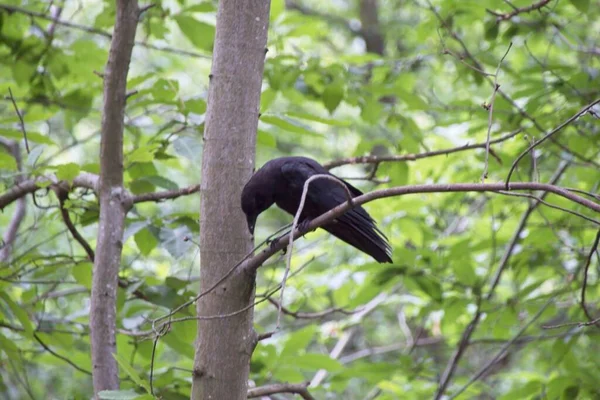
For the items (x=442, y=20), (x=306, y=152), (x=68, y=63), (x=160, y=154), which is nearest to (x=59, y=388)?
(x=306, y=152)

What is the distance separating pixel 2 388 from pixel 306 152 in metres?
6.47

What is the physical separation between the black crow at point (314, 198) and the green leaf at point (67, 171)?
68 centimetres

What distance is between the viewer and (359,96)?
3615mm

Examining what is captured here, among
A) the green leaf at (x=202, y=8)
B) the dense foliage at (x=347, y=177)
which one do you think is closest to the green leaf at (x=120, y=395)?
the dense foliage at (x=347, y=177)

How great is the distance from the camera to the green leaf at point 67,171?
2.54m

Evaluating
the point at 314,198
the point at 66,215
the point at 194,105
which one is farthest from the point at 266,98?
A: the point at 66,215

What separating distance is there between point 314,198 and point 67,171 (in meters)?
1.03

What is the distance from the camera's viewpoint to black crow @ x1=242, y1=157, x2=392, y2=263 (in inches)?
105

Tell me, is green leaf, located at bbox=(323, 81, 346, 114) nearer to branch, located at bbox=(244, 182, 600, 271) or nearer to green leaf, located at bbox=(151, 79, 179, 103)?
green leaf, located at bbox=(151, 79, 179, 103)

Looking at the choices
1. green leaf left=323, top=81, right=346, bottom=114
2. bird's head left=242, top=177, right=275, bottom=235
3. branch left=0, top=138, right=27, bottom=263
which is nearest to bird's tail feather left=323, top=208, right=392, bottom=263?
bird's head left=242, top=177, right=275, bottom=235

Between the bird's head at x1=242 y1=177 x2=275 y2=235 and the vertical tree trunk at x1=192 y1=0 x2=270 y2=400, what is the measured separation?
4 cm

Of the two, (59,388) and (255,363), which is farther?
(59,388)

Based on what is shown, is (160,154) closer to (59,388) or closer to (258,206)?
(258,206)

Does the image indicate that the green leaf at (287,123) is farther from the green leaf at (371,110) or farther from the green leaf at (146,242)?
the green leaf at (371,110)
